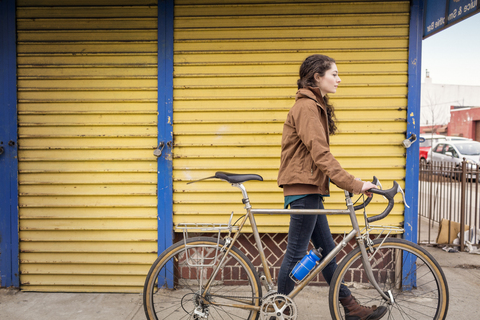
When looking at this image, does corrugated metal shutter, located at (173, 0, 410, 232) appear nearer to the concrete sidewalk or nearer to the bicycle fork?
the concrete sidewalk

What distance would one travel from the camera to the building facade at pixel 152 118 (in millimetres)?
3697

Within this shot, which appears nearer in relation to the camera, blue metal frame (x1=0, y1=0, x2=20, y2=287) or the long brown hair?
the long brown hair

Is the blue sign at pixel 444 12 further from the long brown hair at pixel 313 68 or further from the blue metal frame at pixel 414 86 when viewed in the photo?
the long brown hair at pixel 313 68

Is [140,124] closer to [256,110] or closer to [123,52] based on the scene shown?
[123,52]

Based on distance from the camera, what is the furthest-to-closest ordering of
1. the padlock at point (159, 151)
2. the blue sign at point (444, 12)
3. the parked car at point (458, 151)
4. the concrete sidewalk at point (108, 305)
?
the parked car at point (458, 151)
the padlock at point (159, 151)
the blue sign at point (444, 12)
the concrete sidewalk at point (108, 305)

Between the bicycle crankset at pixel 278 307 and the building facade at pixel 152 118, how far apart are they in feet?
A: 3.71

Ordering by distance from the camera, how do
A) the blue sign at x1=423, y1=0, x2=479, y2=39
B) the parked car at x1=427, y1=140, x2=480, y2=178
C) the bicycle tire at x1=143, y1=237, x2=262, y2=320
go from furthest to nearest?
the parked car at x1=427, y1=140, x2=480, y2=178, the blue sign at x1=423, y1=0, x2=479, y2=39, the bicycle tire at x1=143, y1=237, x2=262, y2=320

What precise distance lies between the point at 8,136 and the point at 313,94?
3.09m

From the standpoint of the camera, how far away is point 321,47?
12.1 feet

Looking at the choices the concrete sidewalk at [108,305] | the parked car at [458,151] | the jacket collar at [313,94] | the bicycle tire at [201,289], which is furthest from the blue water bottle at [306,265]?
the parked car at [458,151]

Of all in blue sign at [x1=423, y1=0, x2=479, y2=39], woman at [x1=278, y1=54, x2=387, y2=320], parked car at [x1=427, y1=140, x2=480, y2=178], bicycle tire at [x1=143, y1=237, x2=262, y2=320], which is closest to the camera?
woman at [x1=278, y1=54, x2=387, y2=320]

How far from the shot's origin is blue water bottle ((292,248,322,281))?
2.62 metres

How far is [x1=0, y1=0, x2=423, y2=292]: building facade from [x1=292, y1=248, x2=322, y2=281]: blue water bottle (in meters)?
1.09

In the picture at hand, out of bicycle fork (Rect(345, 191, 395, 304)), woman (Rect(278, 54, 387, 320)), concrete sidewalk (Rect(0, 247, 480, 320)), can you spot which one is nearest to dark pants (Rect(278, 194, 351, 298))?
woman (Rect(278, 54, 387, 320))
